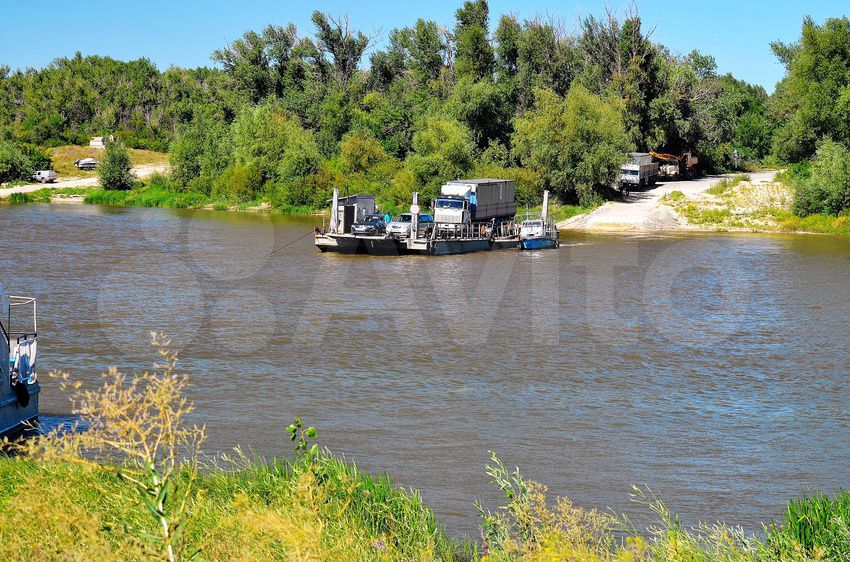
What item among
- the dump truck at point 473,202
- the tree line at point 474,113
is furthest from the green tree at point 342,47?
the dump truck at point 473,202

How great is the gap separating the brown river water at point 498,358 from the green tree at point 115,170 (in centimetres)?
4240

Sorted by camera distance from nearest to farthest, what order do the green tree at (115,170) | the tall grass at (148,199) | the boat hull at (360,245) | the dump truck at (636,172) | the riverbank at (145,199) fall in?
the boat hull at (360,245) < the dump truck at (636,172) < the riverbank at (145,199) < the tall grass at (148,199) < the green tree at (115,170)

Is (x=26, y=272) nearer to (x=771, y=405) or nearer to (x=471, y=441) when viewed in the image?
(x=471, y=441)

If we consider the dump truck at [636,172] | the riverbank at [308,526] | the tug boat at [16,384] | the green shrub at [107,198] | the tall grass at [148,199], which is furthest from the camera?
the green shrub at [107,198]

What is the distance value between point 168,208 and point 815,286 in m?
56.2

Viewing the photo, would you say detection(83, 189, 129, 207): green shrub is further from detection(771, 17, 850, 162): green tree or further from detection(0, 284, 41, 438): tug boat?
detection(0, 284, 41, 438): tug boat

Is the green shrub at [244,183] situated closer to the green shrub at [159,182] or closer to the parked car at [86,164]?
the green shrub at [159,182]

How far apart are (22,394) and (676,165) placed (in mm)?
76832

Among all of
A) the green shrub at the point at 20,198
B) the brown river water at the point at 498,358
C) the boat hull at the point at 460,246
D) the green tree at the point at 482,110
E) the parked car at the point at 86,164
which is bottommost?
the brown river water at the point at 498,358

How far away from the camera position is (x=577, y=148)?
69562 millimetres

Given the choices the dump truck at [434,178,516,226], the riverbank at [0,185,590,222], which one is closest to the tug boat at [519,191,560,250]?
the dump truck at [434,178,516,226]

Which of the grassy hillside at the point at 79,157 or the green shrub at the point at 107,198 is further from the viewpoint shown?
the grassy hillside at the point at 79,157

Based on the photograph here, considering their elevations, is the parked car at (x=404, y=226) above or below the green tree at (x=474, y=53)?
below

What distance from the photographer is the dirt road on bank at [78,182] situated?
284ft
